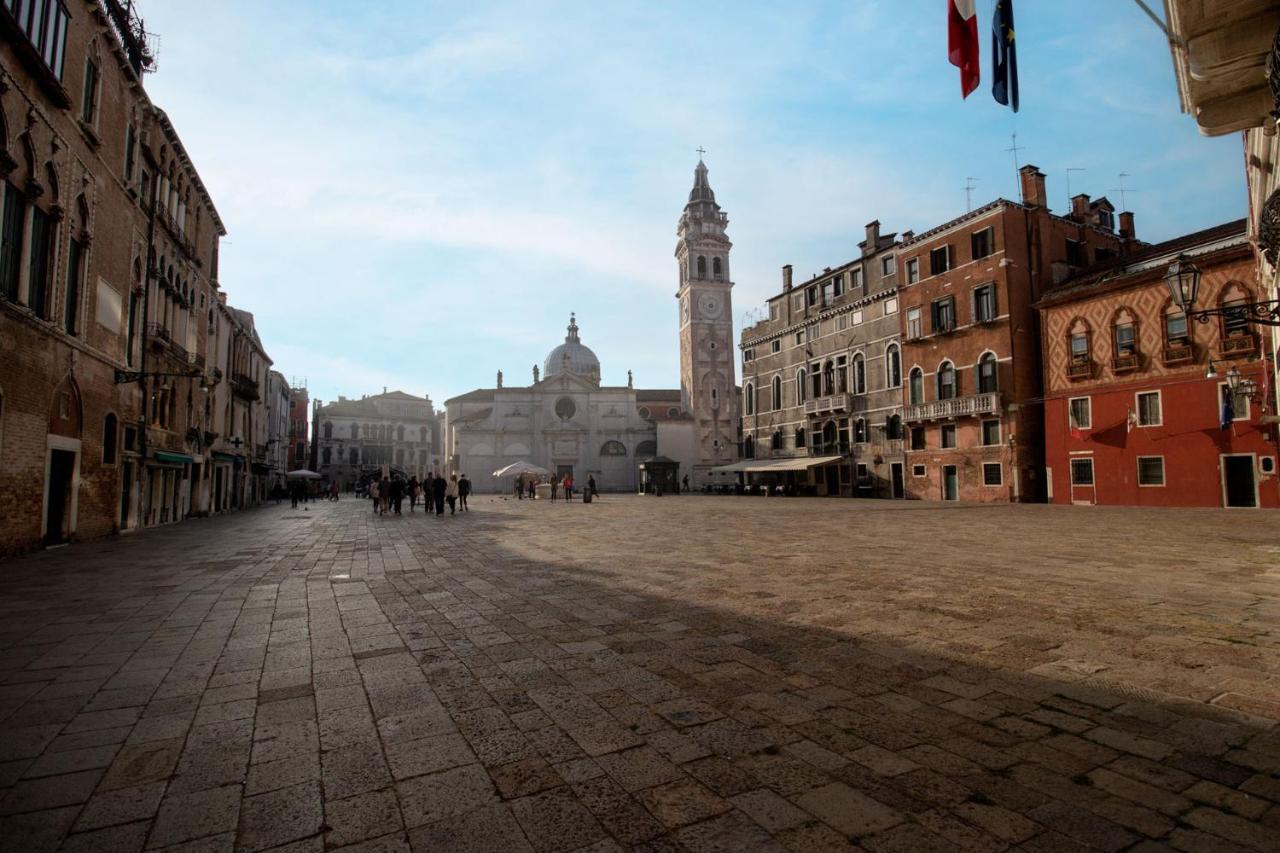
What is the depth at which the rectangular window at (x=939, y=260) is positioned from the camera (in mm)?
31188

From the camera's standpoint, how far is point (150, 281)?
18531mm

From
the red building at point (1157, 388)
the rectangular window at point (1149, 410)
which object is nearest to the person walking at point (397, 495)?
the red building at point (1157, 388)

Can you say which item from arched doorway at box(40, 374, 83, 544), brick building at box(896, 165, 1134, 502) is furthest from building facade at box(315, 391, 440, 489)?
arched doorway at box(40, 374, 83, 544)

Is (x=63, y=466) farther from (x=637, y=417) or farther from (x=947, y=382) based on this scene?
(x=637, y=417)

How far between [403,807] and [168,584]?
7.87m

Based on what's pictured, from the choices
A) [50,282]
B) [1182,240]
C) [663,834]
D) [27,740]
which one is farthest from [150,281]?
[1182,240]

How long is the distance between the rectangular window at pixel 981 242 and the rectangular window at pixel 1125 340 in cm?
659

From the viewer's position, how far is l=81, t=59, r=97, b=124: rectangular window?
13742 millimetres

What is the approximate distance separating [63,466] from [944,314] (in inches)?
1283

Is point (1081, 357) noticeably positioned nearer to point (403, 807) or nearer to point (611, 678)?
point (611, 678)

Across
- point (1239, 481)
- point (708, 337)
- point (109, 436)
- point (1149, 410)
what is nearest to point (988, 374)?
point (1149, 410)

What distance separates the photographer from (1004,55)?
7.66 metres

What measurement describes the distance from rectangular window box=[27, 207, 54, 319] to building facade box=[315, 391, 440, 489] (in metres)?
71.7

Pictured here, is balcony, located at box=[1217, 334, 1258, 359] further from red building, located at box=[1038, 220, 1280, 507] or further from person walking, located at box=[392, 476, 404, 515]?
person walking, located at box=[392, 476, 404, 515]
